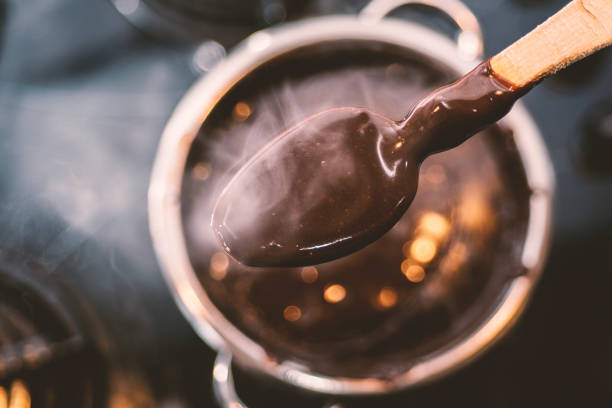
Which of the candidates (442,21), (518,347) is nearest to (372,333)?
(518,347)

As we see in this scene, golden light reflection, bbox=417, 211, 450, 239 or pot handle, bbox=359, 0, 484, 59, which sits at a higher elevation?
pot handle, bbox=359, 0, 484, 59

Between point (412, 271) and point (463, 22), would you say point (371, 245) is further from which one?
point (463, 22)

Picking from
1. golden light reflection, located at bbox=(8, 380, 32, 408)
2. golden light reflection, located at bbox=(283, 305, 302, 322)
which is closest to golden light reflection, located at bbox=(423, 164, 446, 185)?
golden light reflection, located at bbox=(283, 305, 302, 322)

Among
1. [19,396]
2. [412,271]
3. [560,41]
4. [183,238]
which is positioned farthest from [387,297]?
[19,396]

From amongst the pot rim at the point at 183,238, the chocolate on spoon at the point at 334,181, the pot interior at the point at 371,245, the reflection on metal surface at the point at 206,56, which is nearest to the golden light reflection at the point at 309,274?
the pot interior at the point at 371,245

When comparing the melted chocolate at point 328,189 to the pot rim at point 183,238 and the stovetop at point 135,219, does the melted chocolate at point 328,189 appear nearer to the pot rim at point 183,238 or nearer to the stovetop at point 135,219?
the pot rim at point 183,238

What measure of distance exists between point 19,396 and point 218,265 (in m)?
0.31

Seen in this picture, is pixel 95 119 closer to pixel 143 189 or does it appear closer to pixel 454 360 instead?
pixel 143 189

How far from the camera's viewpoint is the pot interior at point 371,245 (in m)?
0.61

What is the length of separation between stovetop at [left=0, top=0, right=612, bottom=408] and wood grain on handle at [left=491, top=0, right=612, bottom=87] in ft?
1.13

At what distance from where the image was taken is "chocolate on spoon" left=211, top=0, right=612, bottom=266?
385mm

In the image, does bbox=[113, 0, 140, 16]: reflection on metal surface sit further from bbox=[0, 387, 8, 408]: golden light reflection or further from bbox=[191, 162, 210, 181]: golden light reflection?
bbox=[0, 387, 8, 408]: golden light reflection

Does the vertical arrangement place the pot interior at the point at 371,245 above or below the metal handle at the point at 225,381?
above

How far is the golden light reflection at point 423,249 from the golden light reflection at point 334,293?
10cm
